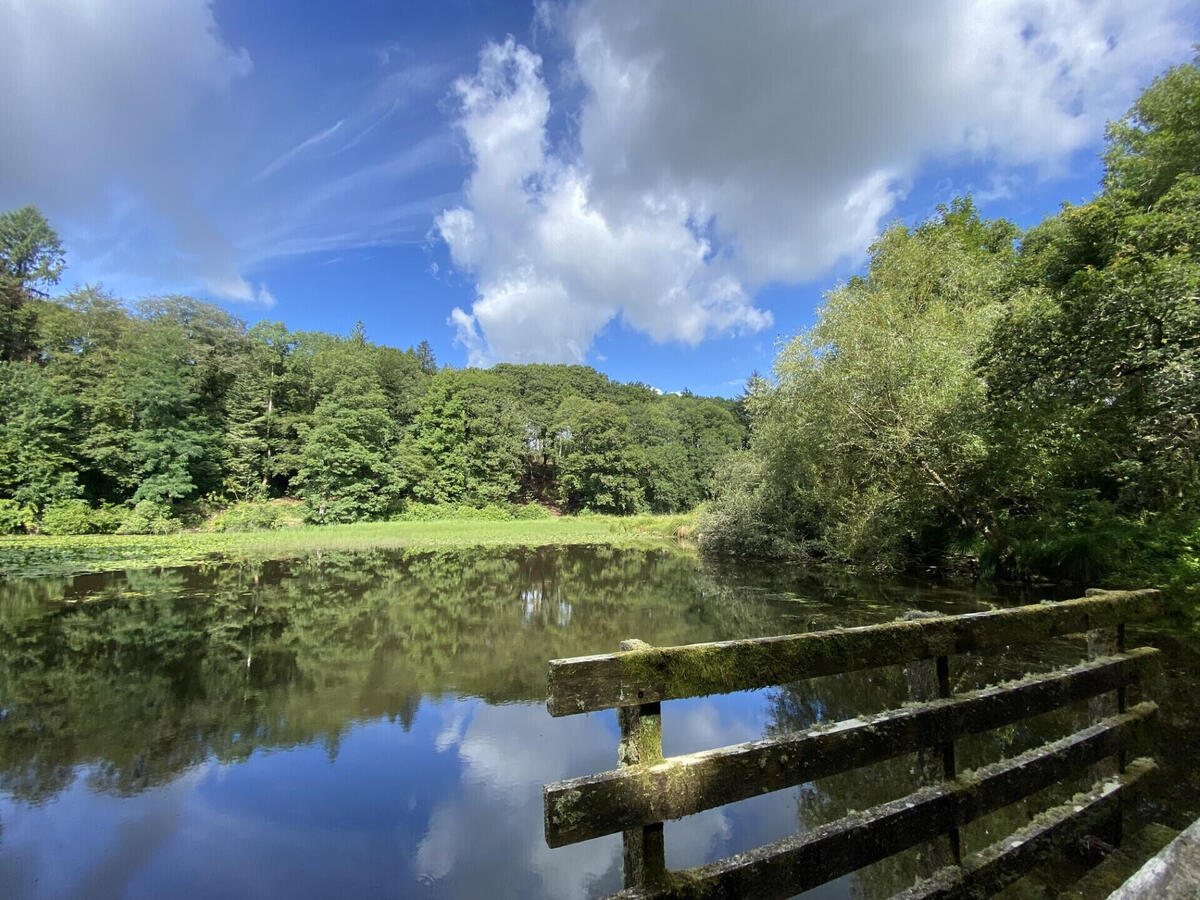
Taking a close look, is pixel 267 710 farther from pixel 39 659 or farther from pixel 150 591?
pixel 150 591

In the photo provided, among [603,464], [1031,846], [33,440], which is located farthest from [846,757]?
[603,464]

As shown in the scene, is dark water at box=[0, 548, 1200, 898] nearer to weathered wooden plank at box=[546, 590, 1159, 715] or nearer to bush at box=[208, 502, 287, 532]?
weathered wooden plank at box=[546, 590, 1159, 715]

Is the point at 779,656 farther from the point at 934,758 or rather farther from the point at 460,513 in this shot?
the point at 460,513

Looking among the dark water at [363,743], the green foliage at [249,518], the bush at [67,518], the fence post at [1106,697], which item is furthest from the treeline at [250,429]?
the fence post at [1106,697]

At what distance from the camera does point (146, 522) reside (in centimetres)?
3231

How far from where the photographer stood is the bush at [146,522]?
32094 mm

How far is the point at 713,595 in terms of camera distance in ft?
49.1

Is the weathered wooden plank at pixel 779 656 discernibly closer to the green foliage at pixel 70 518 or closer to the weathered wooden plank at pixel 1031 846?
the weathered wooden plank at pixel 1031 846

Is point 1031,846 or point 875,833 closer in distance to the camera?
point 875,833

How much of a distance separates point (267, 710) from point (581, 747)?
14.1 ft

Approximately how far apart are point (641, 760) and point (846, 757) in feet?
3.36

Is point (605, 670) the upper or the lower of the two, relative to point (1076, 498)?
lower

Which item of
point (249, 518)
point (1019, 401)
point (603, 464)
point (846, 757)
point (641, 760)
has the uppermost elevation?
point (603, 464)

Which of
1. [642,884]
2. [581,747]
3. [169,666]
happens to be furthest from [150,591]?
[642,884]
